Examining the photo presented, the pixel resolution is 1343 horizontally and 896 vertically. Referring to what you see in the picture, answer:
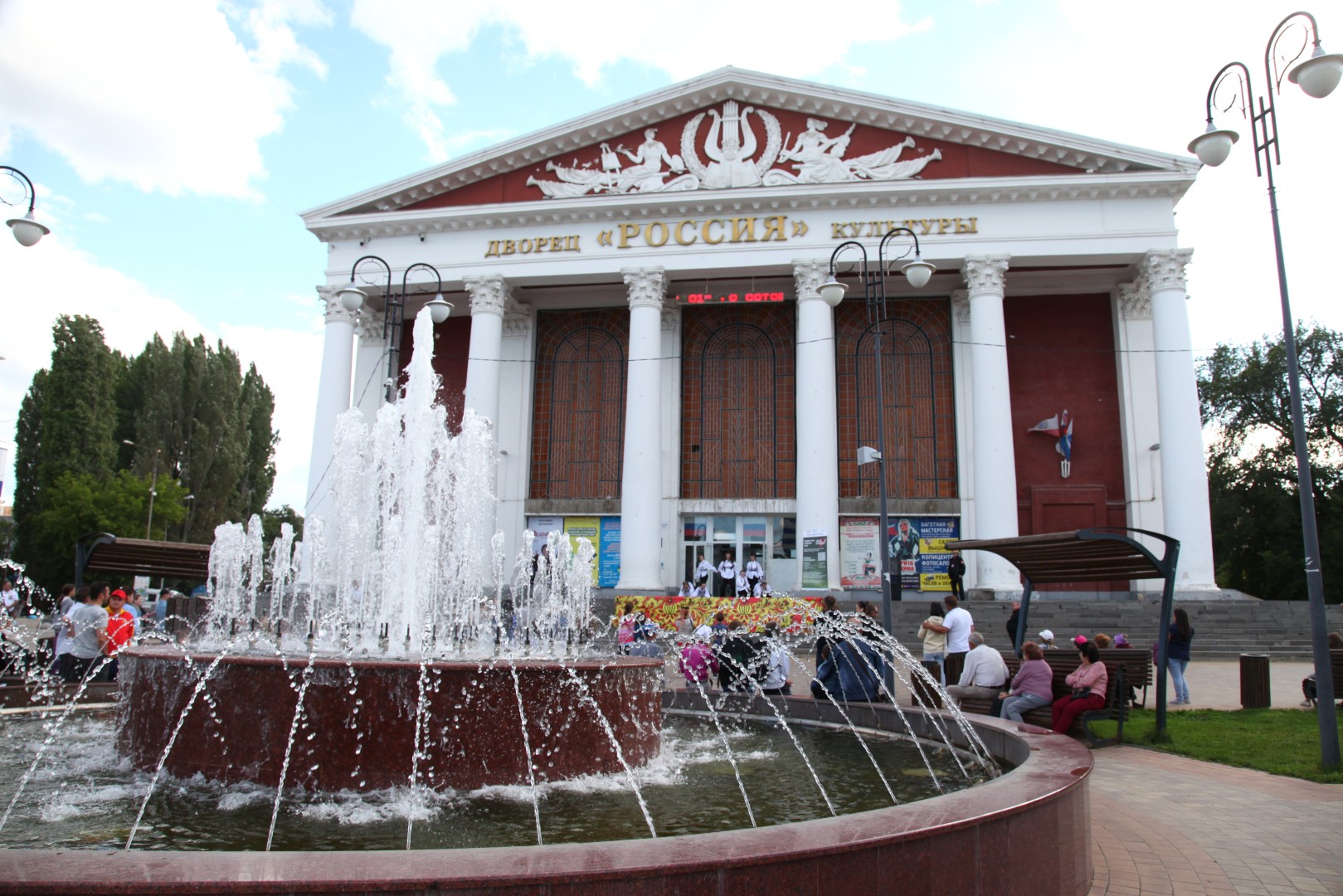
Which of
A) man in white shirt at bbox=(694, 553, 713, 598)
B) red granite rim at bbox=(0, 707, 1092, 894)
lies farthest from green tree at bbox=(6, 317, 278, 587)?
red granite rim at bbox=(0, 707, 1092, 894)

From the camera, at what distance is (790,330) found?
98.1 feet

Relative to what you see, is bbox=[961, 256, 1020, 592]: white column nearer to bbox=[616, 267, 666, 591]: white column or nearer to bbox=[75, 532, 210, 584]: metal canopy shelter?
bbox=[616, 267, 666, 591]: white column

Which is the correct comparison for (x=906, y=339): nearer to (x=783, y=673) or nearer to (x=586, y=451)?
(x=586, y=451)

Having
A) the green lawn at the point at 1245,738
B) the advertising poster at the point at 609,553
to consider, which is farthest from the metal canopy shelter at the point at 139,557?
the advertising poster at the point at 609,553

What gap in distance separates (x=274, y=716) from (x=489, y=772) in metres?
1.36

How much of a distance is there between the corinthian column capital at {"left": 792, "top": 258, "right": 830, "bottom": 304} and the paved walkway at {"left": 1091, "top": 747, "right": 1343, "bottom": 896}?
1917 cm

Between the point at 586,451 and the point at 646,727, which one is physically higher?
the point at 586,451

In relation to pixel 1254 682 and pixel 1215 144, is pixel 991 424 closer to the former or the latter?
A: pixel 1254 682

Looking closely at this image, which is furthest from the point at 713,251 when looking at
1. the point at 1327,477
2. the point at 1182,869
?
the point at 1327,477

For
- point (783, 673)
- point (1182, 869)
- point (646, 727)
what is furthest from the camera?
point (783, 673)

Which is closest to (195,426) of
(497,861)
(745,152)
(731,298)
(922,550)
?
(731,298)

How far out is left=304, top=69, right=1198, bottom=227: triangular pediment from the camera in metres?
26.2

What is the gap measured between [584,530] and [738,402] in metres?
6.28

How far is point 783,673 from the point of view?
11.4 m
